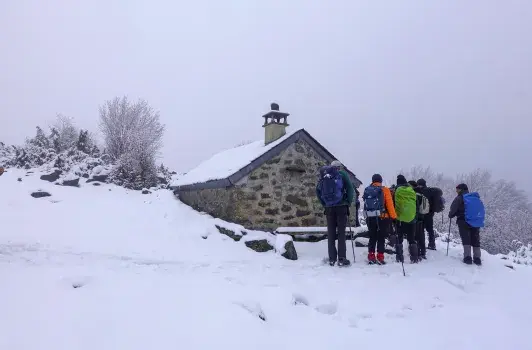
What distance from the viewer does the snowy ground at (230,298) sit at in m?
3.30

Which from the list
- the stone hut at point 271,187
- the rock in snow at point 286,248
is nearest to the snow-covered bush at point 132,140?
the stone hut at point 271,187

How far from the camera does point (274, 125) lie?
11.6 metres

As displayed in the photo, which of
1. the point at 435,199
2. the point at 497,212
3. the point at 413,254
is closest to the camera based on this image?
the point at 413,254

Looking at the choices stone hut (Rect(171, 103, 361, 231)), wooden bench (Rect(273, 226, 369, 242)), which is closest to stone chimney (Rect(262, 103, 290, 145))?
stone hut (Rect(171, 103, 361, 231))

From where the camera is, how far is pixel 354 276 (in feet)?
20.2

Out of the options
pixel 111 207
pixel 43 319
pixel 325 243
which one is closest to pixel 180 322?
pixel 43 319

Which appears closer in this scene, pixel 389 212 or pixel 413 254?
pixel 389 212

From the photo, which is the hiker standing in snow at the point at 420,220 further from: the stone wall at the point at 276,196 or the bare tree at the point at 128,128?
the bare tree at the point at 128,128

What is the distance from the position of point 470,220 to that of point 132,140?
20.1 metres

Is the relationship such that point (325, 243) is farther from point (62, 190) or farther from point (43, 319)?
point (62, 190)

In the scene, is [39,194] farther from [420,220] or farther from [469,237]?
[469,237]

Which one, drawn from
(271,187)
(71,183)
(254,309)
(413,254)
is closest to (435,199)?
(413,254)

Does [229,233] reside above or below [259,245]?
above

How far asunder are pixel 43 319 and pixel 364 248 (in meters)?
7.49
